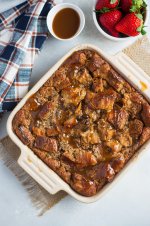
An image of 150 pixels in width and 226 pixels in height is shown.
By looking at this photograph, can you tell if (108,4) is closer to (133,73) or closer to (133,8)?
(133,8)

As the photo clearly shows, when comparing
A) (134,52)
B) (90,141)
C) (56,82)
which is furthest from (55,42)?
(90,141)

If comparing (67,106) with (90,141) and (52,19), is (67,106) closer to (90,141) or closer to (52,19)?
(90,141)

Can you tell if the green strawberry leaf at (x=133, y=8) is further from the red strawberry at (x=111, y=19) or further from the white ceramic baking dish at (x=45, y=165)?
the white ceramic baking dish at (x=45, y=165)

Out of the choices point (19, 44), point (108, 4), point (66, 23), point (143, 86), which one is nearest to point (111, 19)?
point (108, 4)

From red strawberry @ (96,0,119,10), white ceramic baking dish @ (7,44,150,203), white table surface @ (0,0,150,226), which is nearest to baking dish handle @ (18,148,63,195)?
white ceramic baking dish @ (7,44,150,203)

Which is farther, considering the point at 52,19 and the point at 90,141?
the point at 52,19

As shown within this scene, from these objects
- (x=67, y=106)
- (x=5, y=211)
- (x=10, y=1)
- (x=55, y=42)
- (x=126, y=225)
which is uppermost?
(x=10, y=1)
